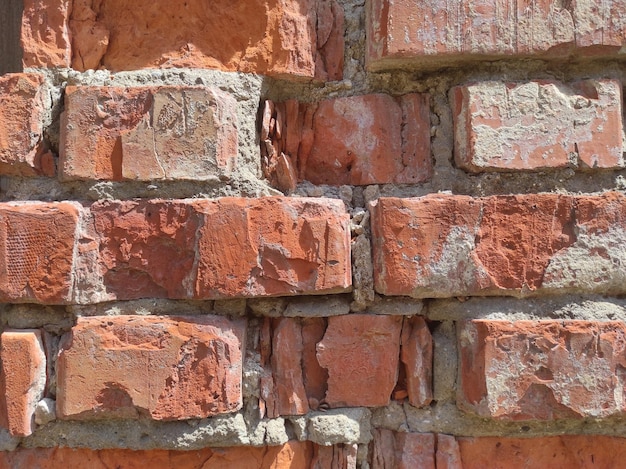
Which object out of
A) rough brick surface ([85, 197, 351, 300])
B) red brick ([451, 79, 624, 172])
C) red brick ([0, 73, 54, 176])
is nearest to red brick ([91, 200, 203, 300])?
rough brick surface ([85, 197, 351, 300])

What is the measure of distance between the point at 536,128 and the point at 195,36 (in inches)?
17.8

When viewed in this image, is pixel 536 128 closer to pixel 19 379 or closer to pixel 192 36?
pixel 192 36

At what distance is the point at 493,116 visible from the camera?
746 mm

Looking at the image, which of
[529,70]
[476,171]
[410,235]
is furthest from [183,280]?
[529,70]

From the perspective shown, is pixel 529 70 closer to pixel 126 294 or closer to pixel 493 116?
pixel 493 116

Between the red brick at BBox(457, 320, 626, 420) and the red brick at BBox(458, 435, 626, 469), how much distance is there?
5 centimetres

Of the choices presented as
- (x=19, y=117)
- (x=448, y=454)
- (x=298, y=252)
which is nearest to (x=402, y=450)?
(x=448, y=454)

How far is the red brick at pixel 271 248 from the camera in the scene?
72 centimetres

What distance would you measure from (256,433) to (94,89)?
0.47 m

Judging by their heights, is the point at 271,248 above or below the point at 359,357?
above

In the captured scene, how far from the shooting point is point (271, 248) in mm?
727

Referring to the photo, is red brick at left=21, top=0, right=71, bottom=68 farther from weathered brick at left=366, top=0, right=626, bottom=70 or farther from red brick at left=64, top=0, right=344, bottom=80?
weathered brick at left=366, top=0, right=626, bottom=70

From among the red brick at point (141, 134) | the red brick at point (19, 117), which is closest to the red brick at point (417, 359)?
the red brick at point (141, 134)

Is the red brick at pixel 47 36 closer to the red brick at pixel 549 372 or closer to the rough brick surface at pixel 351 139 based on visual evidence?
the rough brick surface at pixel 351 139
